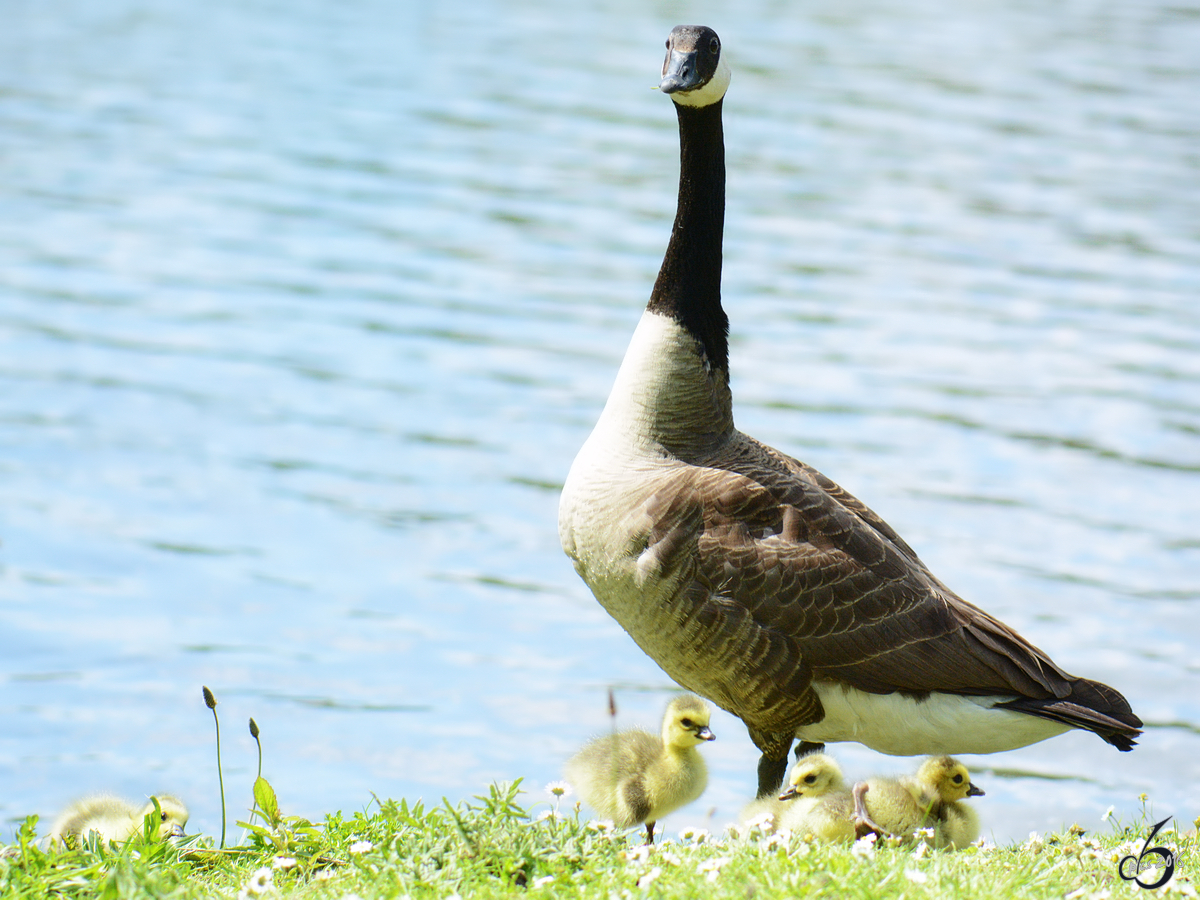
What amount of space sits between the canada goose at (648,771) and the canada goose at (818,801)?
409 mm

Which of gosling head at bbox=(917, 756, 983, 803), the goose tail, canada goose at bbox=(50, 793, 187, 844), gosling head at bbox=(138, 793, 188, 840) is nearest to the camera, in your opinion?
gosling head at bbox=(138, 793, 188, 840)

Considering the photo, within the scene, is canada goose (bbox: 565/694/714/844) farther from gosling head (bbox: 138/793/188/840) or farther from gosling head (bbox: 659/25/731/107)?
gosling head (bbox: 659/25/731/107)

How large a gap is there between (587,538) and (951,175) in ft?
54.7

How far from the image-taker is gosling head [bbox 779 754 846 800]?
5.82 m

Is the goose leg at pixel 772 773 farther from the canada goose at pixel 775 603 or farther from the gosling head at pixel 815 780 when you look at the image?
the gosling head at pixel 815 780

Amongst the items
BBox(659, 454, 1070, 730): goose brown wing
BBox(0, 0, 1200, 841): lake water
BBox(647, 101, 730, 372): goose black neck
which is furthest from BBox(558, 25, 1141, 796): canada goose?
BBox(0, 0, 1200, 841): lake water

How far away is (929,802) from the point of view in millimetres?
5898

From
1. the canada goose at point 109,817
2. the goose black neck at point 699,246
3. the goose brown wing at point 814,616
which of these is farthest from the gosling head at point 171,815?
the goose black neck at point 699,246

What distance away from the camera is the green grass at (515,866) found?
4.43m

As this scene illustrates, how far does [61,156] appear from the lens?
19469 mm

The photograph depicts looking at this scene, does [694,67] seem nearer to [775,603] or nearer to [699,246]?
[699,246]

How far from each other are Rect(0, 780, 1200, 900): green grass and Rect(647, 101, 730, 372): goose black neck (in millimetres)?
2146

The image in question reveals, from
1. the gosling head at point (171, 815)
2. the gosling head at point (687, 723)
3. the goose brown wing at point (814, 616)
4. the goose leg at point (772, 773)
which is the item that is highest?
the goose brown wing at point (814, 616)

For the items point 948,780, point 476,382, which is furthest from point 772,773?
point 476,382
